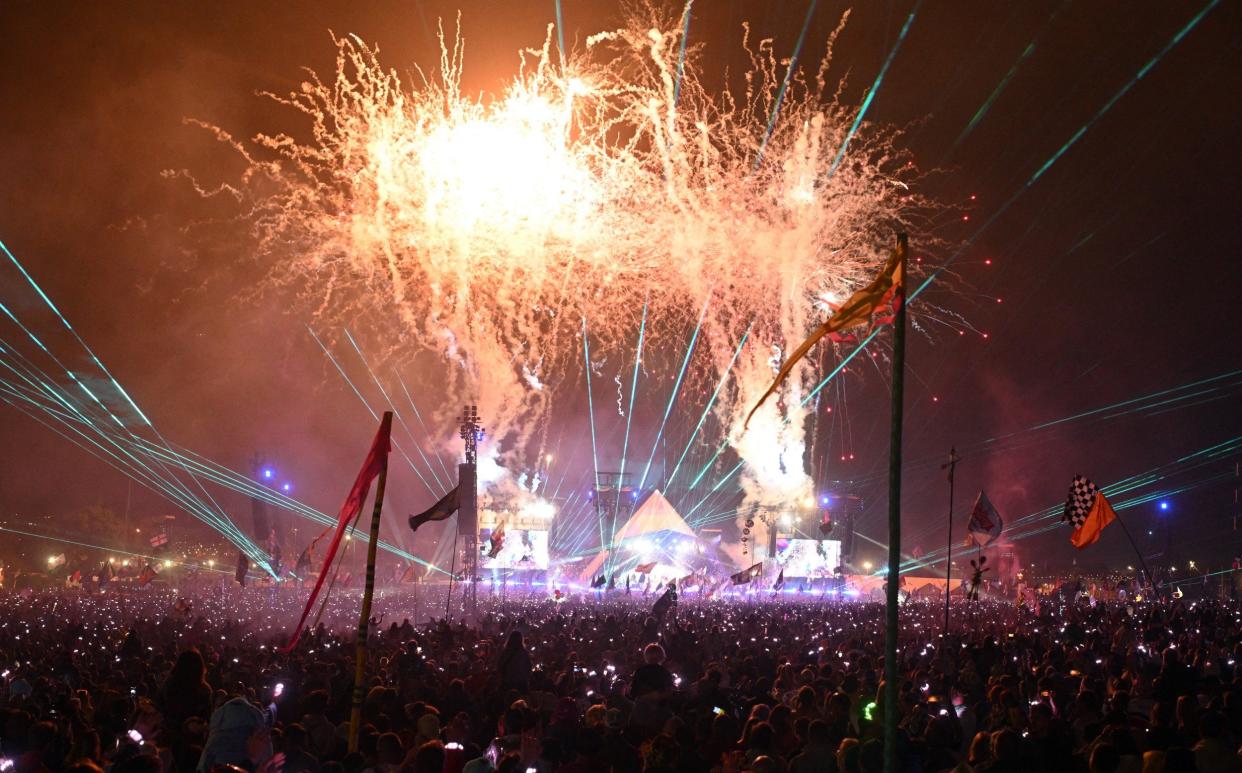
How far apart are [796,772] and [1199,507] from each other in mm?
53269

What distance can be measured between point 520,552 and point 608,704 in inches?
1721

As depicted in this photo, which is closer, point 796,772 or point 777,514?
point 796,772

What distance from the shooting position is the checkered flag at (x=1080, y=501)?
20.1 metres

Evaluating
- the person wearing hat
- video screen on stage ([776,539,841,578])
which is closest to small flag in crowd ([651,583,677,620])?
the person wearing hat

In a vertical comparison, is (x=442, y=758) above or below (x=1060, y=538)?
below

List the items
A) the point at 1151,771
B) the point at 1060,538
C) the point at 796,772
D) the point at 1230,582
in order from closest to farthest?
the point at 1151,771 < the point at 796,772 < the point at 1230,582 < the point at 1060,538

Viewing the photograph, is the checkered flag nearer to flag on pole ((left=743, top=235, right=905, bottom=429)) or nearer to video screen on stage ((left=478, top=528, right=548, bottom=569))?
flag on pole ((left=743, top=235, right=905, bottom=429))

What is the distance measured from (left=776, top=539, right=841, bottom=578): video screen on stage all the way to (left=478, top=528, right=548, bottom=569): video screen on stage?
13.2m

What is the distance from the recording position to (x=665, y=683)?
26.3 feet

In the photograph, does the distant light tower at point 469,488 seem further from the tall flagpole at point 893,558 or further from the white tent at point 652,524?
the tall flagpole at point 893,558

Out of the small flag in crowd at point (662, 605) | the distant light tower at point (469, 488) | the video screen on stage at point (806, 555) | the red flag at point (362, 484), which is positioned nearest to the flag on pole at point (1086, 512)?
the small flag in crowd at point (662, 605)

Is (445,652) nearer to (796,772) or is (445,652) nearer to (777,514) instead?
(796,772)

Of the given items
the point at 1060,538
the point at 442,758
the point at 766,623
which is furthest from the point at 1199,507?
the point at 442,758

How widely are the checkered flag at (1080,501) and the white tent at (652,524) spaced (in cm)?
2470
